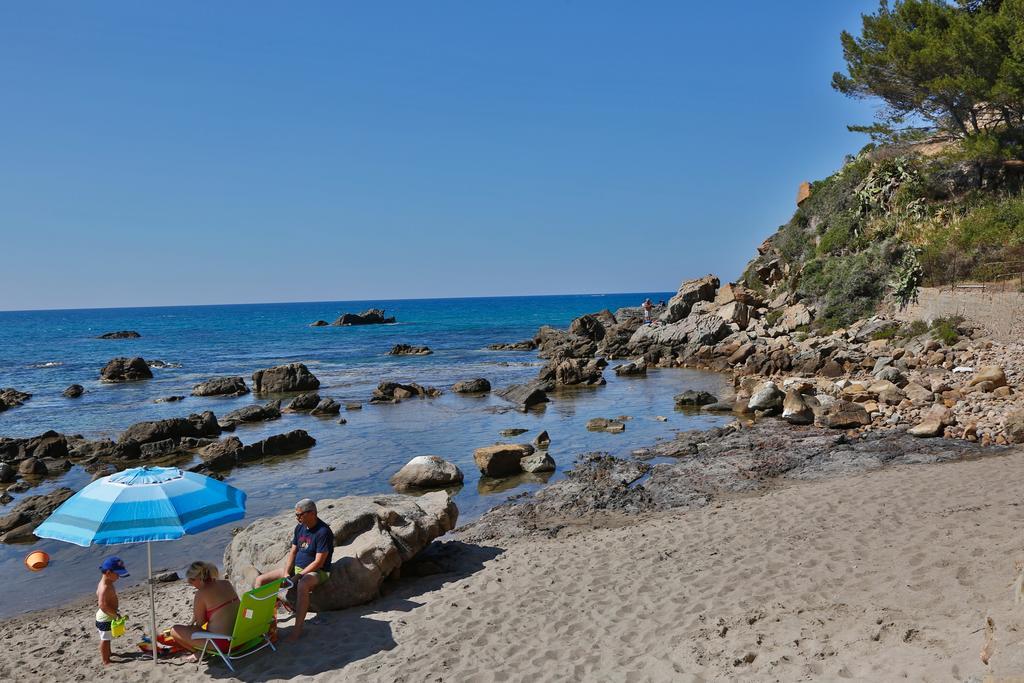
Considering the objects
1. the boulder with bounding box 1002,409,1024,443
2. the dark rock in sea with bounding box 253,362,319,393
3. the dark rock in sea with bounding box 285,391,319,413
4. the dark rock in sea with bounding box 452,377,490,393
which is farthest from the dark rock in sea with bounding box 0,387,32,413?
the boulder with bounding box 1002,409,1024,443

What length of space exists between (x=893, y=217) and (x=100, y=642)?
107 feet

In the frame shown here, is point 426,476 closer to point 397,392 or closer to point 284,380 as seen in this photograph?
point 397,392

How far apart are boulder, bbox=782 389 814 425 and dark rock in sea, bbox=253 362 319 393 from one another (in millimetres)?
23129

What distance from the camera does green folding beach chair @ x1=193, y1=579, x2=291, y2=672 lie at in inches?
306

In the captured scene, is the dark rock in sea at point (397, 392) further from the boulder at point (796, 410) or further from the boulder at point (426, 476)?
the boulder at point (796, 410)

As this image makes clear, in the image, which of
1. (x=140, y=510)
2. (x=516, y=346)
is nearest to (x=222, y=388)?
(x=516, y=346)

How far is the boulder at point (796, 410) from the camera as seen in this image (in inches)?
763

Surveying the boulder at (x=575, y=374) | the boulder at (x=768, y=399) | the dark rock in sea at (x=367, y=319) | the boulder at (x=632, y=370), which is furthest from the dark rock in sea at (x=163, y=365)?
the dark rock in sea at (x=367, y=319)

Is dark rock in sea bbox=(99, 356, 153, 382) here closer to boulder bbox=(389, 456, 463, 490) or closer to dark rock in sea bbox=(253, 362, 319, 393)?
dark rock in sea bbox=(253, 362, 319, 393)

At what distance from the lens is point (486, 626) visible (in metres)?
8.27

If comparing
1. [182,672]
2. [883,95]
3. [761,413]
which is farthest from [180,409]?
[883,95]

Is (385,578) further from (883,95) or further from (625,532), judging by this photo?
(883,95)

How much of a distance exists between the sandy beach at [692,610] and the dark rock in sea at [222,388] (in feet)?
84.2

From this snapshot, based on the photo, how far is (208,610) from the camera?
26.3ft
